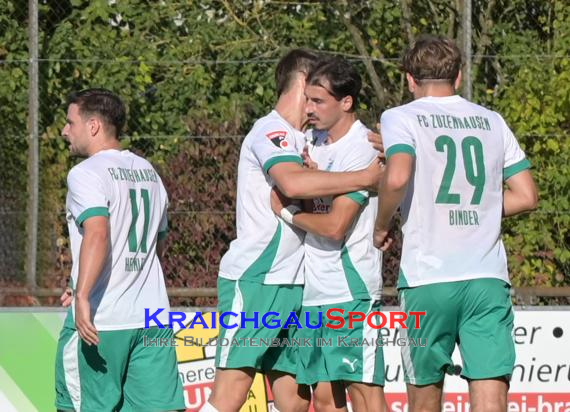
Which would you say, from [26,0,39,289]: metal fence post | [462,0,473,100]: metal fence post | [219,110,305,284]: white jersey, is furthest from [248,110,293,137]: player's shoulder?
[26,0,39,289]: metal fence post

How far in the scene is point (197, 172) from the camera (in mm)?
8773

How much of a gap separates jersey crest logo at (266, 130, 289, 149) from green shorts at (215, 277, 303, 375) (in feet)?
2.19

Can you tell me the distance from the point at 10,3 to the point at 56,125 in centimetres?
105

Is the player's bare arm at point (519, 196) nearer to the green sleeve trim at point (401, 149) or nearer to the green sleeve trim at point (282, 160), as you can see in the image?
the green sleeve trim at point (401, 149)

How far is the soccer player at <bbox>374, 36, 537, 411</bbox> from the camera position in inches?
209

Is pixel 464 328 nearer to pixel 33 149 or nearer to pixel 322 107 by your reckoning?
pixel 322 107

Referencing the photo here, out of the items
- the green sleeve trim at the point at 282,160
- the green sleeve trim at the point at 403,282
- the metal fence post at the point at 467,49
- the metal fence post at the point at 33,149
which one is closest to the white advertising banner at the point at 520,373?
the metal fence post at the point at 33,149

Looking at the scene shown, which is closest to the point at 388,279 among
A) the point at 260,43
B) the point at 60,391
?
the point at 260,43

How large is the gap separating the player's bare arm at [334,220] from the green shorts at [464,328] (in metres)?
0.61

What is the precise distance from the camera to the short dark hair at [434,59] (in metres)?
5.40

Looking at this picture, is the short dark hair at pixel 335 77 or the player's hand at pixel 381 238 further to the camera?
the short dark hair at pixel 335 77

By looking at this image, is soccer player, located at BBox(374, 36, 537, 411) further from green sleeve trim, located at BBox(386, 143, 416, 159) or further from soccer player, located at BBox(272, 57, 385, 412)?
soccer player, located at BBox(272, 57, 385, 412)

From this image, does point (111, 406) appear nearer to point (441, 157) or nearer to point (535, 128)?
point (441, 157)

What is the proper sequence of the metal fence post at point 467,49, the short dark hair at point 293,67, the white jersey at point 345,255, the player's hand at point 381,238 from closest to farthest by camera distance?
the player's hand at point 381,238 → the white jersey at point 345,255 → the short dark hair at point 293,67 → the metal fence post at point 467,49
